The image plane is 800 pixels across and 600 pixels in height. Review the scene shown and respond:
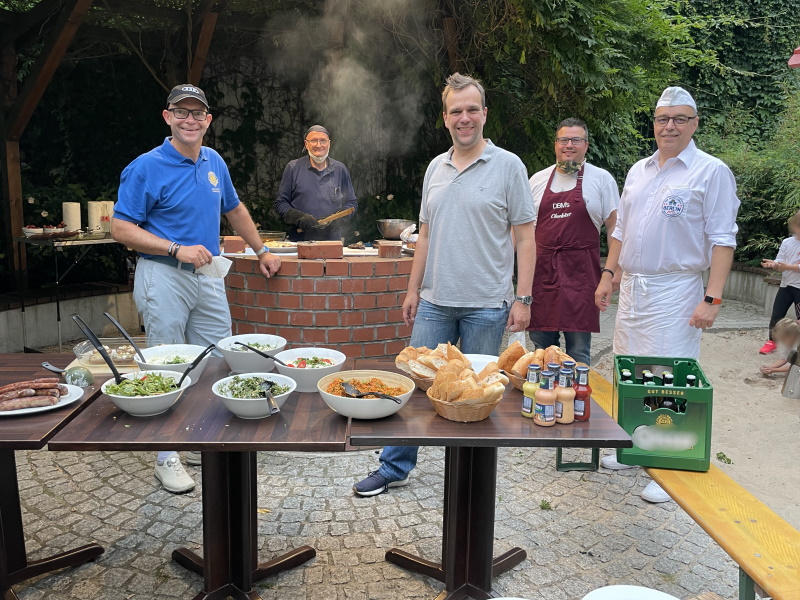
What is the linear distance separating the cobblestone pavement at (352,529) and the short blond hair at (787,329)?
109 inches

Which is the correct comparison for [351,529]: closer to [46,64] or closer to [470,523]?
[470,523]

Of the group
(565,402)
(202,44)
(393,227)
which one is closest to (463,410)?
(565,402)

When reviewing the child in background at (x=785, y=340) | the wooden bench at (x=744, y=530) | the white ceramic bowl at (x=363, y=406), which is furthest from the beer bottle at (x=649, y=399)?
the child in background at (x=785, y=340)

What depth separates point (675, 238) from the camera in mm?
3551

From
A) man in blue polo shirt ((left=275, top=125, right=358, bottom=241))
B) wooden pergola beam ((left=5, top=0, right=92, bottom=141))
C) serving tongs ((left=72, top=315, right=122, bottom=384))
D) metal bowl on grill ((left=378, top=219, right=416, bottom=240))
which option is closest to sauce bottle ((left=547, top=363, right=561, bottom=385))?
serving tongs ((left=72, top=315, right=122, bottom=384))

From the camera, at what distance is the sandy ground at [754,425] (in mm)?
4156

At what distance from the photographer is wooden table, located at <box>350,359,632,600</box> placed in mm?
2240

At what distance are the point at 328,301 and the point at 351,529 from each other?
1.92m

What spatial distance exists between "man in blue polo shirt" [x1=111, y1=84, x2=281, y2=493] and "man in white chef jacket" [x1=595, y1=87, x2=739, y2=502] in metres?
2.36

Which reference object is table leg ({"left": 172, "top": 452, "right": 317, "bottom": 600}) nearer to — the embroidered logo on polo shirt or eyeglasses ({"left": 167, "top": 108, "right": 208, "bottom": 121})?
eyeglasses ({"left": 167, "top": 108, "right": 208, "bottom": 121})

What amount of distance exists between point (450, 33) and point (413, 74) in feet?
4.22

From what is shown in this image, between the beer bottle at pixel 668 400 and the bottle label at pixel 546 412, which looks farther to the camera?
the beer bottle at pixel 668 400

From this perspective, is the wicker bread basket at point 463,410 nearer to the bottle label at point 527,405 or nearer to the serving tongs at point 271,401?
the bottle label at point 527,405

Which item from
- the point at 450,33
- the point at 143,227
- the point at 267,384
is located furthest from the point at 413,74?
the point at 267,384
